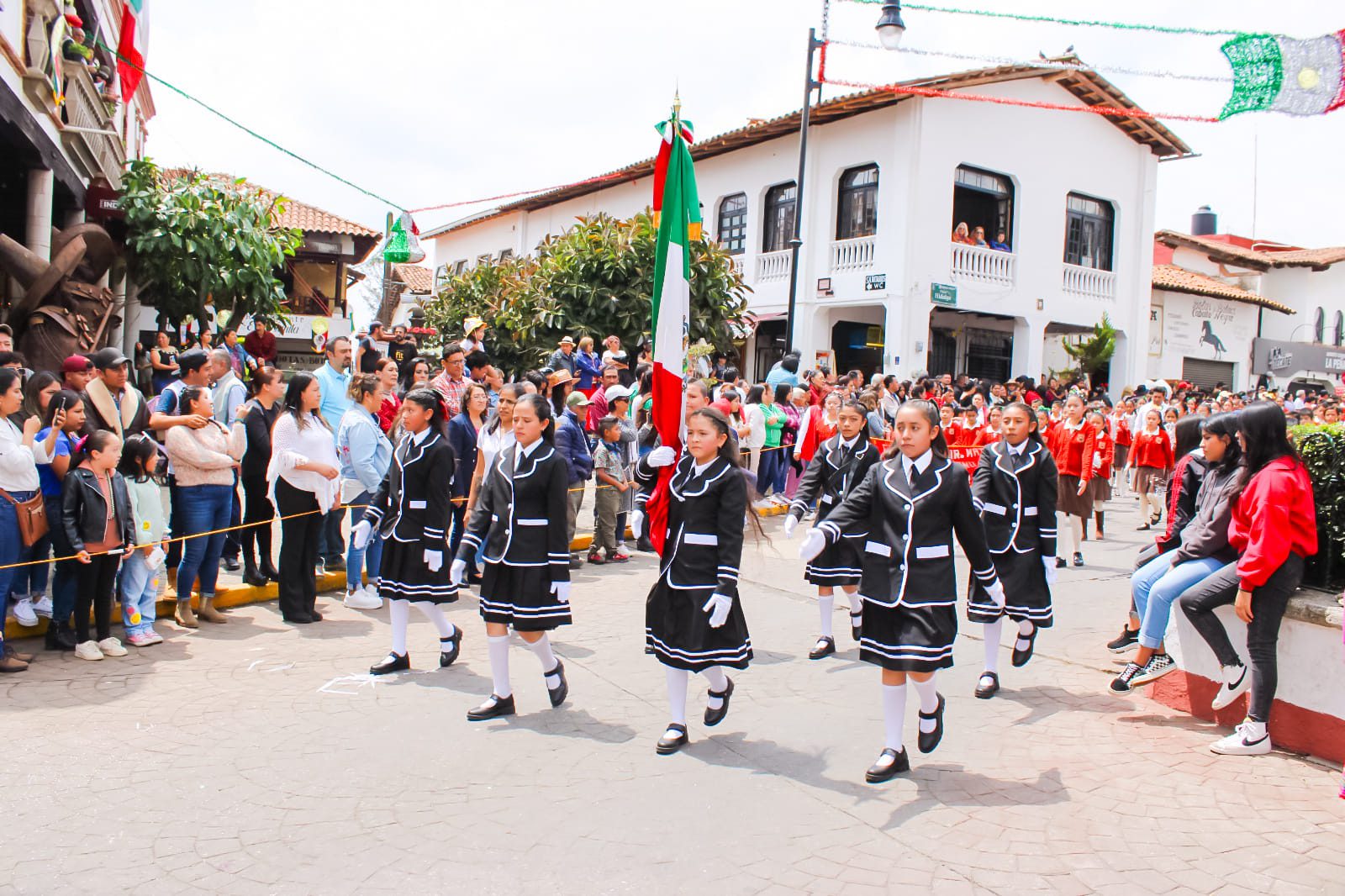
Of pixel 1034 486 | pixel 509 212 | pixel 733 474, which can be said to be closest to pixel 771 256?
pixel 509 212

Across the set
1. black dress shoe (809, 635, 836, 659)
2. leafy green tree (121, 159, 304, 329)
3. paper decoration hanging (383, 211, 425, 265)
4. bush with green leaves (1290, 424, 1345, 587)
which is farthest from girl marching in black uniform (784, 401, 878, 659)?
paper decoration hanging (383, 211, 425, 265)

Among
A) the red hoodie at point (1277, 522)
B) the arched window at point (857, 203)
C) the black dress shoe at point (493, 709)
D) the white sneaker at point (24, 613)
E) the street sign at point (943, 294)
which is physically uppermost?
the arched window at point (857, 203)

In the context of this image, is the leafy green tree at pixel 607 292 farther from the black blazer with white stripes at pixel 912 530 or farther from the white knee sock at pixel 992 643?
the black blazer with white stripes at pixel 912 530

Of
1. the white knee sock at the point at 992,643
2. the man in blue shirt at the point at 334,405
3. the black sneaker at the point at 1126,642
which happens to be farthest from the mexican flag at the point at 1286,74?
the man in blue shirt at the point at 334,405

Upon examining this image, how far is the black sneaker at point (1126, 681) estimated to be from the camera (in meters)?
5.95

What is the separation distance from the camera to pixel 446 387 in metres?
9.67

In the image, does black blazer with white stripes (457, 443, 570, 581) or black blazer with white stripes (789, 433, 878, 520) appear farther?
black blazer with white stripes (789, 433, 878, 520)

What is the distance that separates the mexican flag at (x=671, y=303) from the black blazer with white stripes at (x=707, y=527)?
19cm

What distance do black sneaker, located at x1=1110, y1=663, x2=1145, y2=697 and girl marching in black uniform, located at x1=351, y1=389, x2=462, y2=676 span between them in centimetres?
409

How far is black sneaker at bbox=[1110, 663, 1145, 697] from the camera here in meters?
5.95

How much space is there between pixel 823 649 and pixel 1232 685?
2473 millimetres

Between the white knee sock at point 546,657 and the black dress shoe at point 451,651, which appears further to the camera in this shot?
the black dress shoe at point 451,651

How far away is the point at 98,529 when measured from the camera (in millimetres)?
6176

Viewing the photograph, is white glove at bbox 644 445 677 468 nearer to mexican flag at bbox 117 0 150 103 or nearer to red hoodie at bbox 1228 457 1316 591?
red hoodie at bbox 1228 457 1316 591
